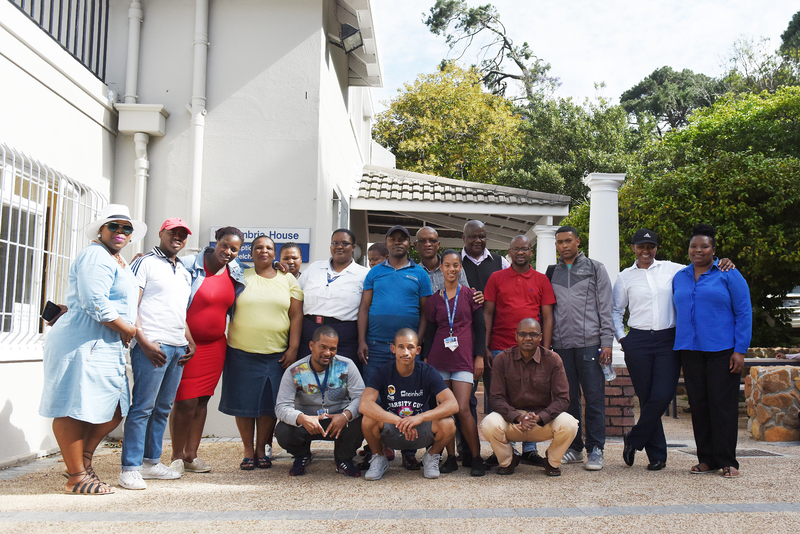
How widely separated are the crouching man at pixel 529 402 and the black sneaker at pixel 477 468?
14cm

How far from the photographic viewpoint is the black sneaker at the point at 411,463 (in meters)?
5.38

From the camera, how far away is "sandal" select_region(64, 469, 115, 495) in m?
4.39

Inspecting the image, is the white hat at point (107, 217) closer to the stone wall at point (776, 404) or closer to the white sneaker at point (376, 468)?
the white sneaker at point (376, 468)

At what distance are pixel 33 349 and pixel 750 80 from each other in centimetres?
2653

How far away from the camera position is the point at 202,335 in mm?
5215

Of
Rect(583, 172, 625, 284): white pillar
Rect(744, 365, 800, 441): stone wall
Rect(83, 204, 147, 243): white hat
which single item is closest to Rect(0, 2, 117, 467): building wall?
Rect(83, 204, 147, 243): white hat

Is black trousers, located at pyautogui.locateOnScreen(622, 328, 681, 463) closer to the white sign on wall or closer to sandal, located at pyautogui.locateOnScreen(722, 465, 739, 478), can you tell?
sandal, located at pyautogui.locateOnScreen(722, 465, 739, 478)

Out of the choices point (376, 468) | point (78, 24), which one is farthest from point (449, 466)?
point (78, 24)

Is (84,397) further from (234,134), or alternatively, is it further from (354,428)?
(234,134)

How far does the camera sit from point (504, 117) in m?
25.5

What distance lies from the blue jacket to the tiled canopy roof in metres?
5.25

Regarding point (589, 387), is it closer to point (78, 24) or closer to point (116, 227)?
point (116, 227)

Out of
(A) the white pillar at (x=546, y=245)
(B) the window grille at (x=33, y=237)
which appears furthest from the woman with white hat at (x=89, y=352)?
(A) the white pillar at (x=546, y=245)

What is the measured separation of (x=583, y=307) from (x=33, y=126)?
197 inches
